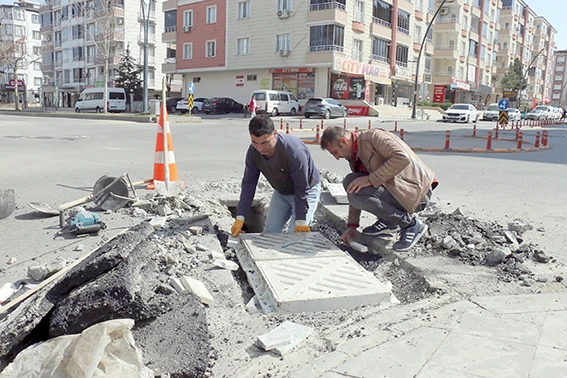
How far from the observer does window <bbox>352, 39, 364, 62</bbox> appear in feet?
139

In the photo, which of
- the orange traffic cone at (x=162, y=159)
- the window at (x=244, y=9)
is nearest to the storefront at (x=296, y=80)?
the window at (x=244, y=9)

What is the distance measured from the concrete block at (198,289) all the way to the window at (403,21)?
48649 mm

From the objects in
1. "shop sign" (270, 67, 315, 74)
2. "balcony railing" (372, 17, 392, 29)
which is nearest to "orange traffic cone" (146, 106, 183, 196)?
"shop sign" (270, 67, 315, 74)

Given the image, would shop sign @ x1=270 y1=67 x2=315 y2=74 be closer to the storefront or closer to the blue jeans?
the storefront

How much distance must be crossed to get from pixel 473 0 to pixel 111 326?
2827 inches

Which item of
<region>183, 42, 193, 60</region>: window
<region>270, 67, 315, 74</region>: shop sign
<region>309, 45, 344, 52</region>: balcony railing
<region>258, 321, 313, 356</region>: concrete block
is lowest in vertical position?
<region>258, 321, 313, 356</region>: concrete block

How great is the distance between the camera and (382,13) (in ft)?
151

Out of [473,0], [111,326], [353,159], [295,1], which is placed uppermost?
[473,0]

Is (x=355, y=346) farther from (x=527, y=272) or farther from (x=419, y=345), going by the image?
(x=527, y=272)

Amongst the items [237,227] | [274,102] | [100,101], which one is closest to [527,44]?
[274,102]

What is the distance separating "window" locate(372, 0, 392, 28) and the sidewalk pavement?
147 ft

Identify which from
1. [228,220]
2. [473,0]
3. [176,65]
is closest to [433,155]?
[228,220]

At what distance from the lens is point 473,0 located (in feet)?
212

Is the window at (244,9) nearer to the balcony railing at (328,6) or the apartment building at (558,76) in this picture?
the balcony railing at (328,6)
